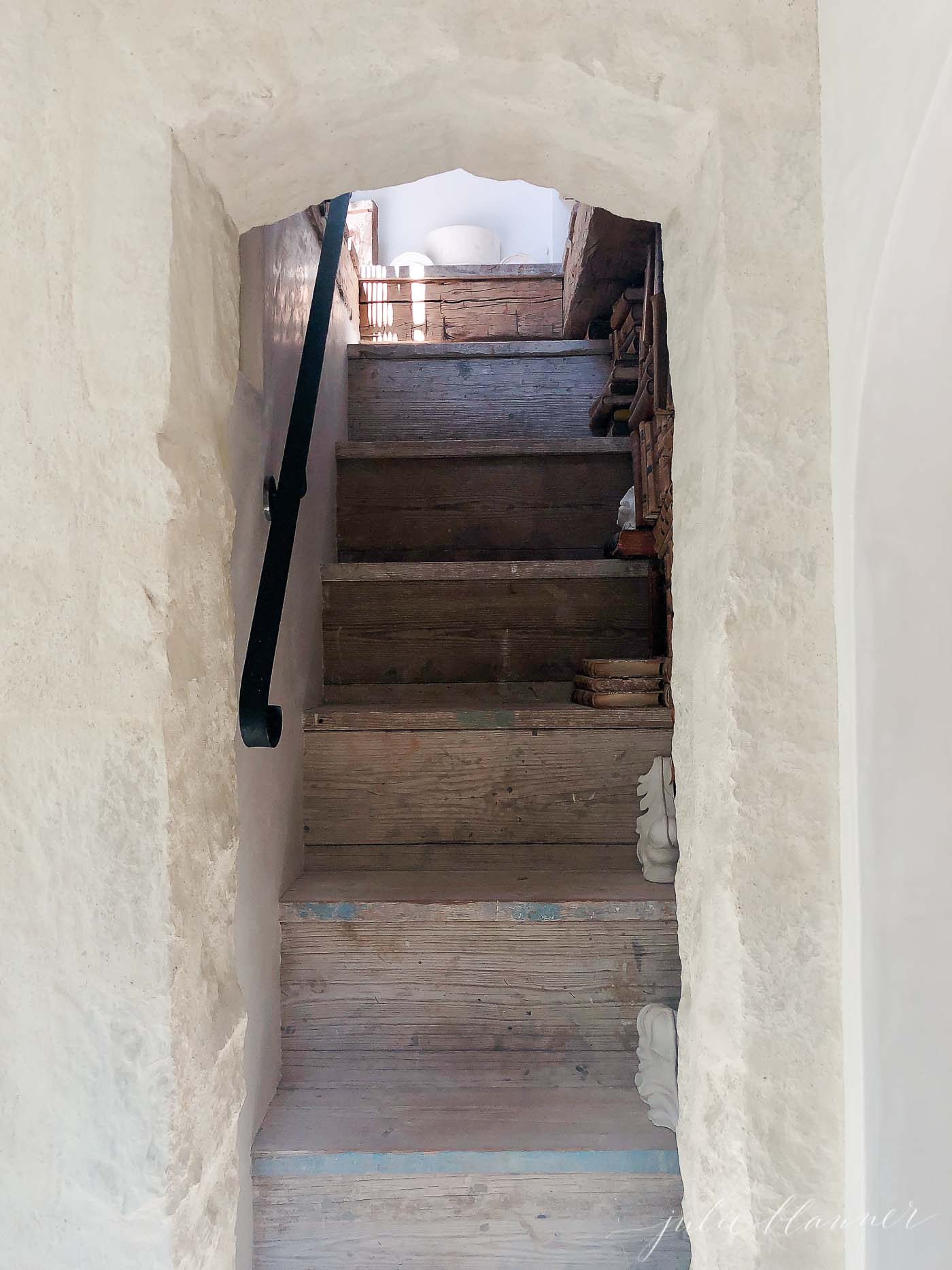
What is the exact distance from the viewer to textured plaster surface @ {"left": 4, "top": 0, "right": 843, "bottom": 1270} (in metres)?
0.85

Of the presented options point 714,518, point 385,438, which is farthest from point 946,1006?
point 385,438

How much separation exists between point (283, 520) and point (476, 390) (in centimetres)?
151

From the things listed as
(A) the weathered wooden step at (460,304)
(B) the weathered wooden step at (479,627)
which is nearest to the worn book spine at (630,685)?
(B) the weathered wooden step at (479,627)

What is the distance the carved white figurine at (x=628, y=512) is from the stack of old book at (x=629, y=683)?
1.53ft

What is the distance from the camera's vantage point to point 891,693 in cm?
79

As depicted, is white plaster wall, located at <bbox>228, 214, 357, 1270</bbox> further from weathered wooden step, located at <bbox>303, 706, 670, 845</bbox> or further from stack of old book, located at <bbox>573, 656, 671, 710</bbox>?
stack of old book, located at <bbox>573, 656, 671, 710</bbox>

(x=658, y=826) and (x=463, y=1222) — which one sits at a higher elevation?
(x=658, y=826)

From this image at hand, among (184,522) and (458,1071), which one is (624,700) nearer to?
(458,1071)

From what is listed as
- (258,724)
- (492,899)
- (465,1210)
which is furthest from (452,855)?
(258,724)

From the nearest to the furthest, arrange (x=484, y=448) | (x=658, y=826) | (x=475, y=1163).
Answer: (x=475, y=1163) → (x=658, y=826) → (x=484, y=448)

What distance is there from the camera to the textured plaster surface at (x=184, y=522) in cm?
85

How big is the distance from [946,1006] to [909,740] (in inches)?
9.6

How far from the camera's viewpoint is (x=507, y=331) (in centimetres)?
314

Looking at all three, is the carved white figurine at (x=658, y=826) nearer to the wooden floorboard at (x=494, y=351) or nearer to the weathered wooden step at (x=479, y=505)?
the weathered wooden step at (x=479, y=505)
